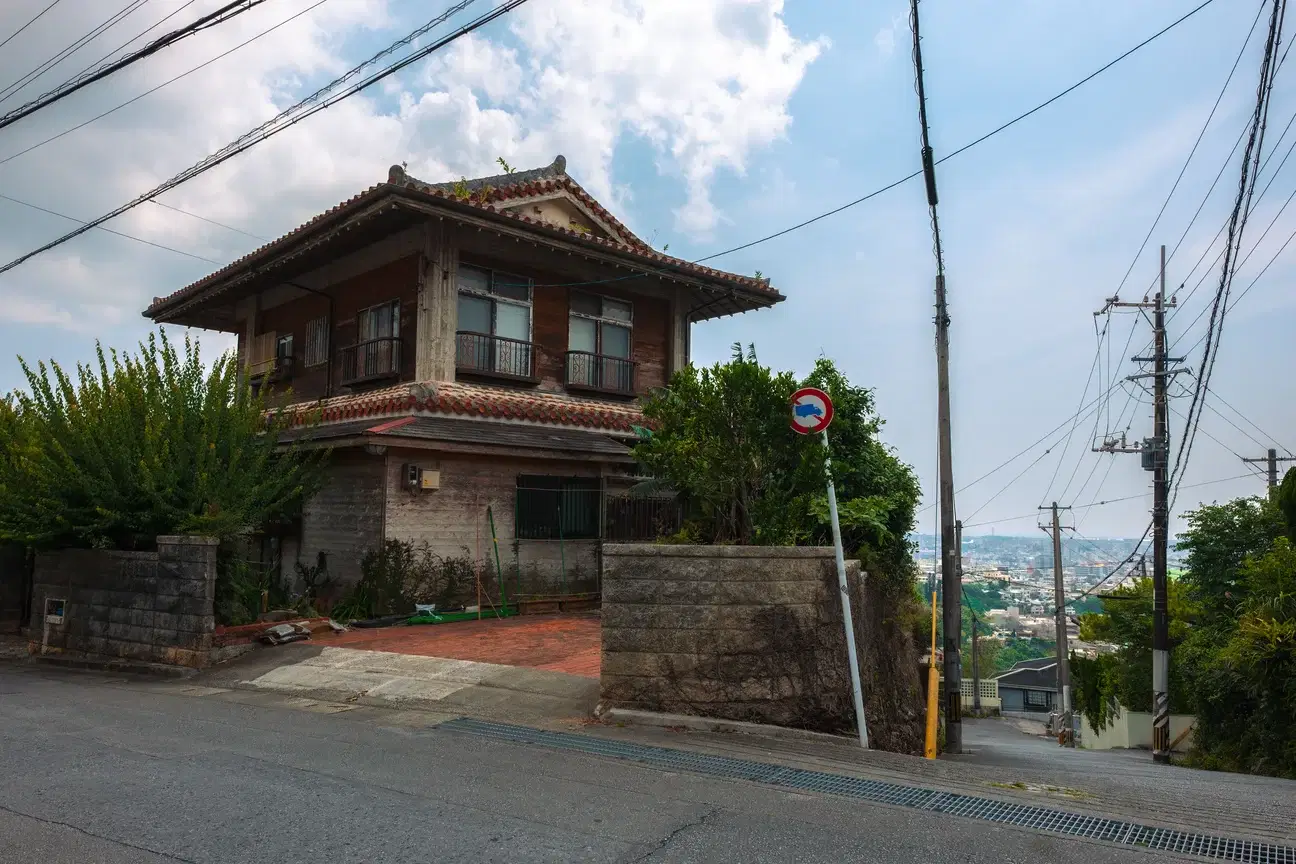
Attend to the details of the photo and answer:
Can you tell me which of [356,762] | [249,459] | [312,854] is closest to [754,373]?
[356,762]

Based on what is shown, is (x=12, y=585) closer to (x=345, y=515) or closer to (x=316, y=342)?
(x=316, y=342)

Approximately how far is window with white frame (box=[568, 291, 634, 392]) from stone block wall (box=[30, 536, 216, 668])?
7699 millimetres

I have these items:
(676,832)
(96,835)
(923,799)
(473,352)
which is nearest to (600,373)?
(473,352)

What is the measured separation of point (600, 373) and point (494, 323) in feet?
8.33

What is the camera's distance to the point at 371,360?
15875 millimetres

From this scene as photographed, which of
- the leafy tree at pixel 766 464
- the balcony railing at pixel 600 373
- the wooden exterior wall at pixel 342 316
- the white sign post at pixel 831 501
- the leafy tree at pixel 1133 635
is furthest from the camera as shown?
the leafy tree at pixel 1133 635

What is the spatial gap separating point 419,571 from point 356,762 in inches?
310

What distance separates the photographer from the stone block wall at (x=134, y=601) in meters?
11.1

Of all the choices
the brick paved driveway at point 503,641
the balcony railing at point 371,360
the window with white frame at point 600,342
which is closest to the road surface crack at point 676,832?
the brick paved driveway at point 503,641

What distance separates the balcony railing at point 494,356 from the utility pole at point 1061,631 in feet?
76.5

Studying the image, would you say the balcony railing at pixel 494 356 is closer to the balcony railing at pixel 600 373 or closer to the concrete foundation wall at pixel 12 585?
the balcony railing at pixel 600 373

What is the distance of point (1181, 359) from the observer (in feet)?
70.8

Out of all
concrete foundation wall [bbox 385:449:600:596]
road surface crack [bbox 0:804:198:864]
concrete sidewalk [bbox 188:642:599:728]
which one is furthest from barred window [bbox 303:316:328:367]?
road surface crack [bbox 0:804:198:864]

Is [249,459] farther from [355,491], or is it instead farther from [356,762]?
[356,762]
